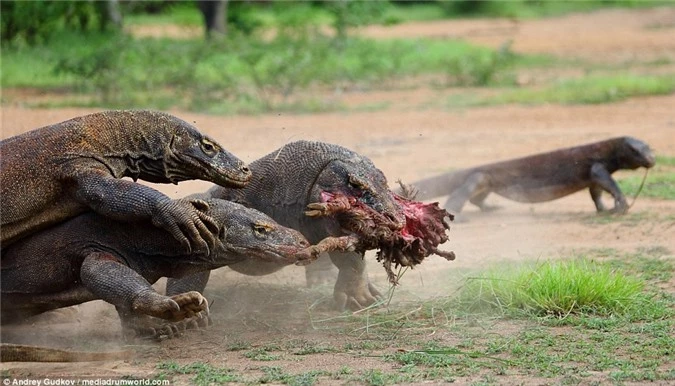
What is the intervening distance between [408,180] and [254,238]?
502cm

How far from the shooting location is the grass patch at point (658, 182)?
9.91 metres

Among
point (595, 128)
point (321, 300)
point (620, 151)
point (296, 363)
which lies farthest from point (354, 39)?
point (296, 363)

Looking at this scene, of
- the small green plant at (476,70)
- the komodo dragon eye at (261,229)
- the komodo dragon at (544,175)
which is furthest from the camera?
the small green plant at (476,70)

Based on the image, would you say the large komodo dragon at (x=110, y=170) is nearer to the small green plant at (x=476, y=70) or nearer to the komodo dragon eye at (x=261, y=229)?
the komodo dragon eye at (x=261, y=229)

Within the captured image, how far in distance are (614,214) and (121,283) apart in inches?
197

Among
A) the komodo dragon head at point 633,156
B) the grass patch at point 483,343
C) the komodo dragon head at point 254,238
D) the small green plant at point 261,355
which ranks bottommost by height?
the small green plant at point 261,355

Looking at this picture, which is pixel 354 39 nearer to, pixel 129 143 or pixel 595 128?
pixel 595 128

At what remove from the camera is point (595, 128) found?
1362cm

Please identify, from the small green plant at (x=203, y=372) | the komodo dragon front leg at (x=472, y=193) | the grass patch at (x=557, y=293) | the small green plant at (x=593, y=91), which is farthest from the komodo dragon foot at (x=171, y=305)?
the small green plant at (x=593, y=91)

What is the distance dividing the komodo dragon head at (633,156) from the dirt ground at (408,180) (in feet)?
1.49

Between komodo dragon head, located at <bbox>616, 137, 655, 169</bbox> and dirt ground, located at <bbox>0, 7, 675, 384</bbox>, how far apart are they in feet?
1.49

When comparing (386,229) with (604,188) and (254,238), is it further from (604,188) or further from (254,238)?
(604,188)

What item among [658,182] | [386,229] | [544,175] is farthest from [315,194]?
[658,182]

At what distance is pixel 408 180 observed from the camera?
34.9 ft
